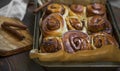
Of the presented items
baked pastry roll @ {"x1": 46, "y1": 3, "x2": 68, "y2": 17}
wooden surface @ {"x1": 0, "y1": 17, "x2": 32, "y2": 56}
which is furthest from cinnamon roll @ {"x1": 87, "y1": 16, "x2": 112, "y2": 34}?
wooden surface @ {"x1": 0, "y1": 17, "x2": 32, "y2": 56}

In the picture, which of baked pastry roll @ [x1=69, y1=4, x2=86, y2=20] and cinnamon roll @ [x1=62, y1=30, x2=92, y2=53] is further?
baked pastry roll @ [x1=69, y1=4, x2=86, y2=20]

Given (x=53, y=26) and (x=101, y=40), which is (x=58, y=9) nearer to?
(x=53, y=26)

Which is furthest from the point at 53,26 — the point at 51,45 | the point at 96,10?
the point at 96,10

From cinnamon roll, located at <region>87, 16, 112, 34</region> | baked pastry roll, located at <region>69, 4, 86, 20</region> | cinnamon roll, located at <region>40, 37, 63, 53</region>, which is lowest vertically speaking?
cinnamon roll, located at <region>40, 37, 63, 53</region>

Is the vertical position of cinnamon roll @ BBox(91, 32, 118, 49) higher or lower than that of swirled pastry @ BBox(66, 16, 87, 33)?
lower

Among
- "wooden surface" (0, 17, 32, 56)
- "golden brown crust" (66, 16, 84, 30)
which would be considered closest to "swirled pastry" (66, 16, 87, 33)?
"golden brown crust" (66, 16, 84, 30)

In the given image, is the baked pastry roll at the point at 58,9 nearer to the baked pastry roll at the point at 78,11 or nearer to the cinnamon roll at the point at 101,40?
the baked pastry roll at the point at 78,11

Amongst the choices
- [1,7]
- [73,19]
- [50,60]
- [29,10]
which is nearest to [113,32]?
[73,19]

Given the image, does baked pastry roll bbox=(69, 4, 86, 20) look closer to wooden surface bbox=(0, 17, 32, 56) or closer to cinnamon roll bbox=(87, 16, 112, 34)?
cinnamon roll bbox=(87, 16, 112, 34)
